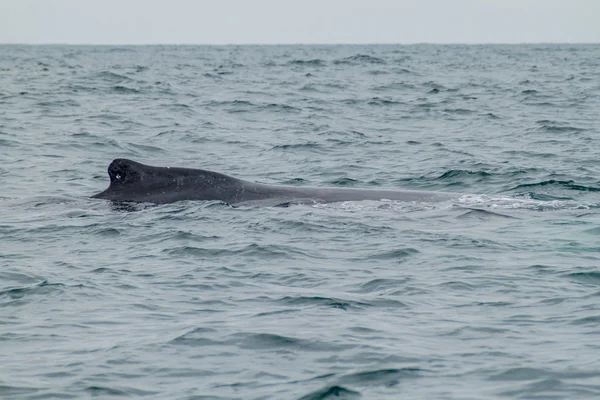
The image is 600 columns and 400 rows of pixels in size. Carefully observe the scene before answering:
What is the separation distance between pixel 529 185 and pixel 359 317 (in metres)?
9.05

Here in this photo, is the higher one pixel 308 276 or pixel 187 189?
pixel 187 189

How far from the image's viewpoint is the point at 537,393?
6.93 m

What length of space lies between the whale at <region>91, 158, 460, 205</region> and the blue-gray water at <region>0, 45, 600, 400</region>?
0.26 metres

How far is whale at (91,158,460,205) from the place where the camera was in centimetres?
1387

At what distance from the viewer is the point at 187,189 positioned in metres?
14.0

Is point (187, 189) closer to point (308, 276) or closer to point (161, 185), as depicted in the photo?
point (161, 185)

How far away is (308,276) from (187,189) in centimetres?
410

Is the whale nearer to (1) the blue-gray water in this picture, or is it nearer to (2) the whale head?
(2) the whale head

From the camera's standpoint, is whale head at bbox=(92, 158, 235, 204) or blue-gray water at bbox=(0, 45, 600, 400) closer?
blue-gray water at bbox=(0, 45, 600, 400)

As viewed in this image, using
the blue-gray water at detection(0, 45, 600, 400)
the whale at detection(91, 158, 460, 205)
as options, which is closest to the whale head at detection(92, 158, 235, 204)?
the whale at detection(91, 158, 460, 205)

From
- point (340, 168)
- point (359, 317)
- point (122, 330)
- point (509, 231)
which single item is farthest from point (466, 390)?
point (340, 168)

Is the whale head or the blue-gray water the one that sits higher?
the whale head

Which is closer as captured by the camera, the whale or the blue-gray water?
the blue-gray water

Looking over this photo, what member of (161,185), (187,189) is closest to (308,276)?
(187,189)
